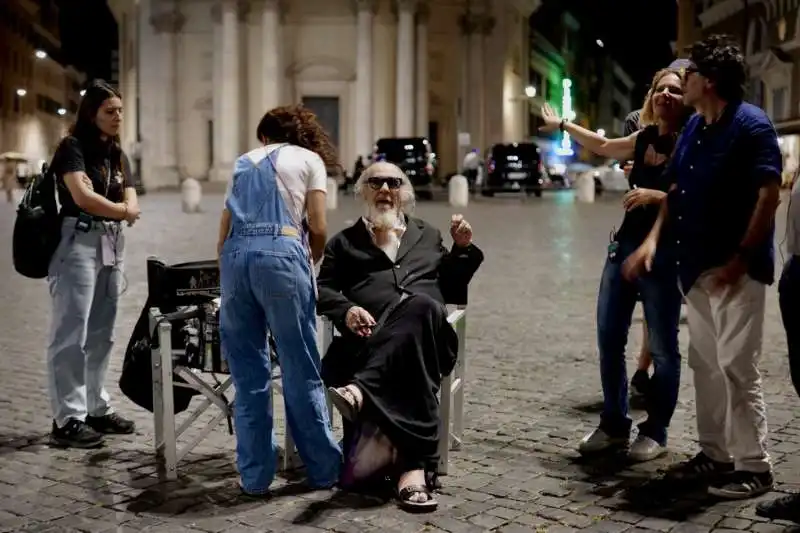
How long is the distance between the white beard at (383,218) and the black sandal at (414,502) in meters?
1.46

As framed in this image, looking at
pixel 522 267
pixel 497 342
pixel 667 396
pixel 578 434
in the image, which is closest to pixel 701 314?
pixel 667 396

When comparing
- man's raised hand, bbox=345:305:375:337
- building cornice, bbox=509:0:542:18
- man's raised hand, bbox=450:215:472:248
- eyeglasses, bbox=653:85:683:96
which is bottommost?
man's raised hand, bbox=345:305:375:337

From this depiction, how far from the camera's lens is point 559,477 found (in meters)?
5.53

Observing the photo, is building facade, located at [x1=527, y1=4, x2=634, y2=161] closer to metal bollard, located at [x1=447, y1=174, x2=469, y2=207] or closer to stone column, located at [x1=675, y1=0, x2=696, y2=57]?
stone column, located at [x1=675, y1=0, x2=696, y2=57]

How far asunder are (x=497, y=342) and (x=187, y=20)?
43.5 metres

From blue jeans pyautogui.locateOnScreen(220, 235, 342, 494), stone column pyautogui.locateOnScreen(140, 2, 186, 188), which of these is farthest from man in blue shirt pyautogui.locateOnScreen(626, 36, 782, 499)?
stone column pyautogui.locateOnScreen(140, 2, 186, 188)

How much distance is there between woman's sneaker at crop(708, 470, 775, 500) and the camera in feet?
16.5

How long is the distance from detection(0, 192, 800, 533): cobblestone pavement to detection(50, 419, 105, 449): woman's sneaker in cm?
7

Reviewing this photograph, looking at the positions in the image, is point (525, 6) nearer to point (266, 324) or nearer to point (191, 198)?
point (191, 198)

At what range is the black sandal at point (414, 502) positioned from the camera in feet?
16.2

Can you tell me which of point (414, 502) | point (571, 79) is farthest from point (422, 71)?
point (571, 79)

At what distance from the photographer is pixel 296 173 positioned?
5.09 meters

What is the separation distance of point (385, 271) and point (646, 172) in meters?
1.48

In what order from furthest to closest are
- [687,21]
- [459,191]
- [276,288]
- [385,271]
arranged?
[687,21] → [459,191] → [385,271] → [276,288]
